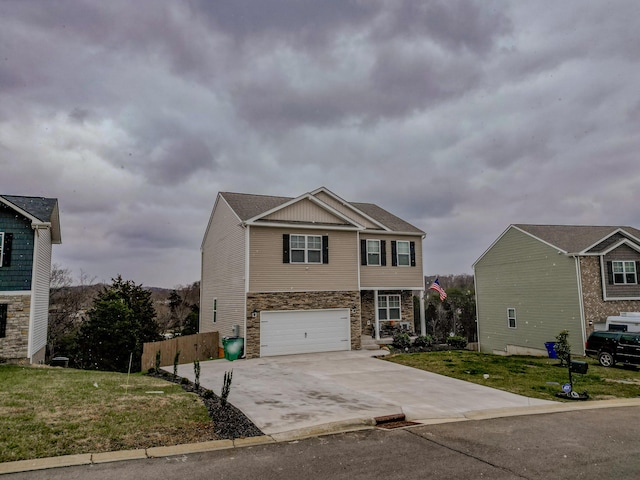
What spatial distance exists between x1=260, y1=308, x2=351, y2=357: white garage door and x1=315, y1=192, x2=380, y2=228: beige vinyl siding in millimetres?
5325

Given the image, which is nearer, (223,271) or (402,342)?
(402,342)

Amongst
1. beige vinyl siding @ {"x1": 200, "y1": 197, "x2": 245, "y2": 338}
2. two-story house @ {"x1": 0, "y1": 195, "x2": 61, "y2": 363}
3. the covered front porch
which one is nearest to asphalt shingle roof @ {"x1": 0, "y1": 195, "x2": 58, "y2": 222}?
two-story house @ {"x1": 0, "y1": 195, "x2": 61, "y2": 363}

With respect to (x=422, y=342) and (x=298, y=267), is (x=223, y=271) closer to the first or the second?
(x=298, y=267)

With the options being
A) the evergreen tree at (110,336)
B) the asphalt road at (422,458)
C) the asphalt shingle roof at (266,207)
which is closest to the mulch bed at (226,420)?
the asphalt road at (422,458)

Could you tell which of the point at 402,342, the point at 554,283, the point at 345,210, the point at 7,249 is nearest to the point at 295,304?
the point at 402,342

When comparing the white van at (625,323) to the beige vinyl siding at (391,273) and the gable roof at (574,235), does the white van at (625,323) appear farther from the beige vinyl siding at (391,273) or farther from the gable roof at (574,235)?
the beige vinyl siding at (391,273)

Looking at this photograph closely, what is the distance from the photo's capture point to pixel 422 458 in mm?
5707

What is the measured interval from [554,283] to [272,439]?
21.9 metres

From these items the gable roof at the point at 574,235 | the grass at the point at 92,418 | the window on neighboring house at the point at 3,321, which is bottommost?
the grass at the point at 92,418

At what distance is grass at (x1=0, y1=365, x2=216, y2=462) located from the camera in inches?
229

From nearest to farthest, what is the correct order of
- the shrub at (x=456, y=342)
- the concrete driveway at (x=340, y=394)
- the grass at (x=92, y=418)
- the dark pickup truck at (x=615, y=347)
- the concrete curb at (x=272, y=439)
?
the concrete curb at (x=272, y=439) → the grass at (x=92, y=418) → the concrete driveway at (x=340, y=394) → the dark pickup truck at (x=615, y=347) → the shrub at (x=456, y=342)

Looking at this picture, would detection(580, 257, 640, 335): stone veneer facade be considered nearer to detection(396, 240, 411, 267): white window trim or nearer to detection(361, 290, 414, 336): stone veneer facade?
detection(396, 240, 411, 267): white window trim

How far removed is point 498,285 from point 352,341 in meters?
13.3

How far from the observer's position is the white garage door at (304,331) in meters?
17.8
